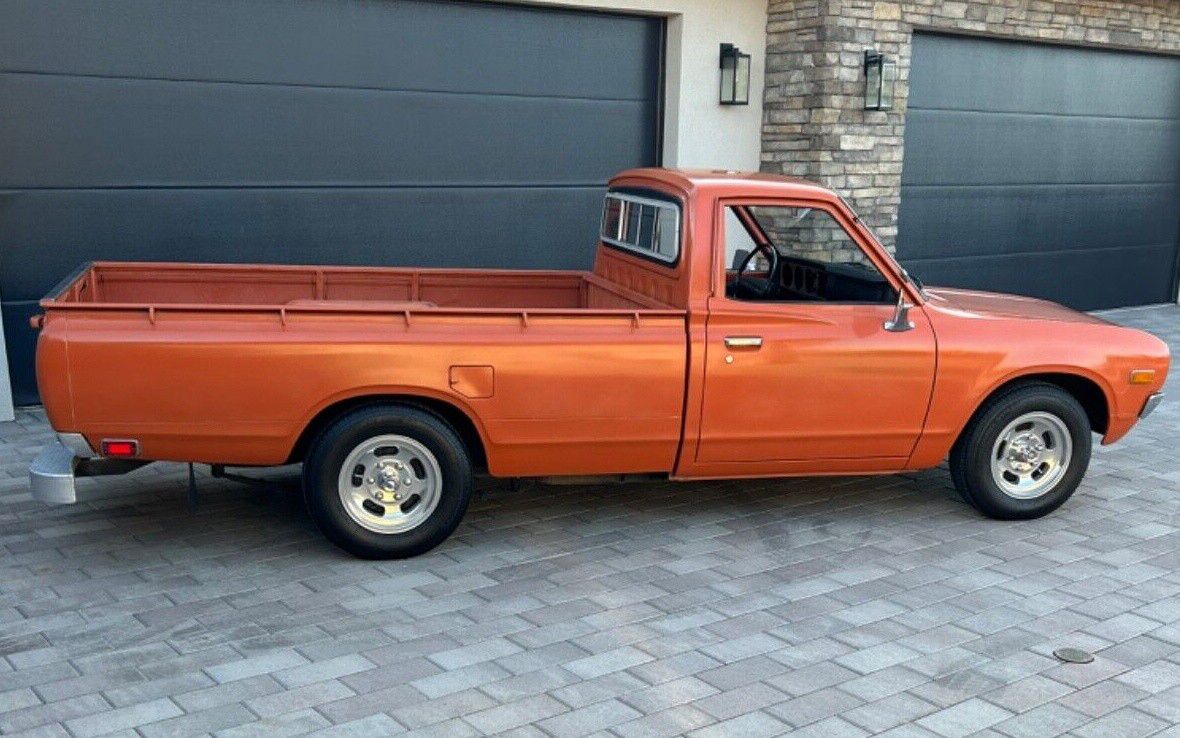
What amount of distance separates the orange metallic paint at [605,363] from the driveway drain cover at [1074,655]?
155cm

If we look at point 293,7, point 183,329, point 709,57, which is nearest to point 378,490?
point 183,329

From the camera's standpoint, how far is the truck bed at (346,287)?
21.4 feet

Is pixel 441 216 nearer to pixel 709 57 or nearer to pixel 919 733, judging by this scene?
pixel 709 57

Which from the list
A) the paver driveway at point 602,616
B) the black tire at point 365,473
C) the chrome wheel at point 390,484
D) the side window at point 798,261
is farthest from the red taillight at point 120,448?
the side window at point 798,261

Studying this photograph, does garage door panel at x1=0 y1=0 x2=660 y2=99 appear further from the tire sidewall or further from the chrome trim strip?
the tire sidewall

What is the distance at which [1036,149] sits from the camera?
492 inches

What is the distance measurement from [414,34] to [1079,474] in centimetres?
558

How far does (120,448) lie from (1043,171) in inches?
407

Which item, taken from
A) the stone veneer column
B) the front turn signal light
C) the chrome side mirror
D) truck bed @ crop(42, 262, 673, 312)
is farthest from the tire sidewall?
the stone veneer column

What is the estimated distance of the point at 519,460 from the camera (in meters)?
5.70

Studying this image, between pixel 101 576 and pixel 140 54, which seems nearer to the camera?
pixel 101 576

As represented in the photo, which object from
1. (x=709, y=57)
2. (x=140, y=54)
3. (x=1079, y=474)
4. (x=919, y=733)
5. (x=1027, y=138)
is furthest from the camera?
(x=1027, y=138)

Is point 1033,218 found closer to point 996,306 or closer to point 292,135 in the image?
point 996,306

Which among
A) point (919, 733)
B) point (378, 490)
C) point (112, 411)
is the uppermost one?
point (112, 411)
